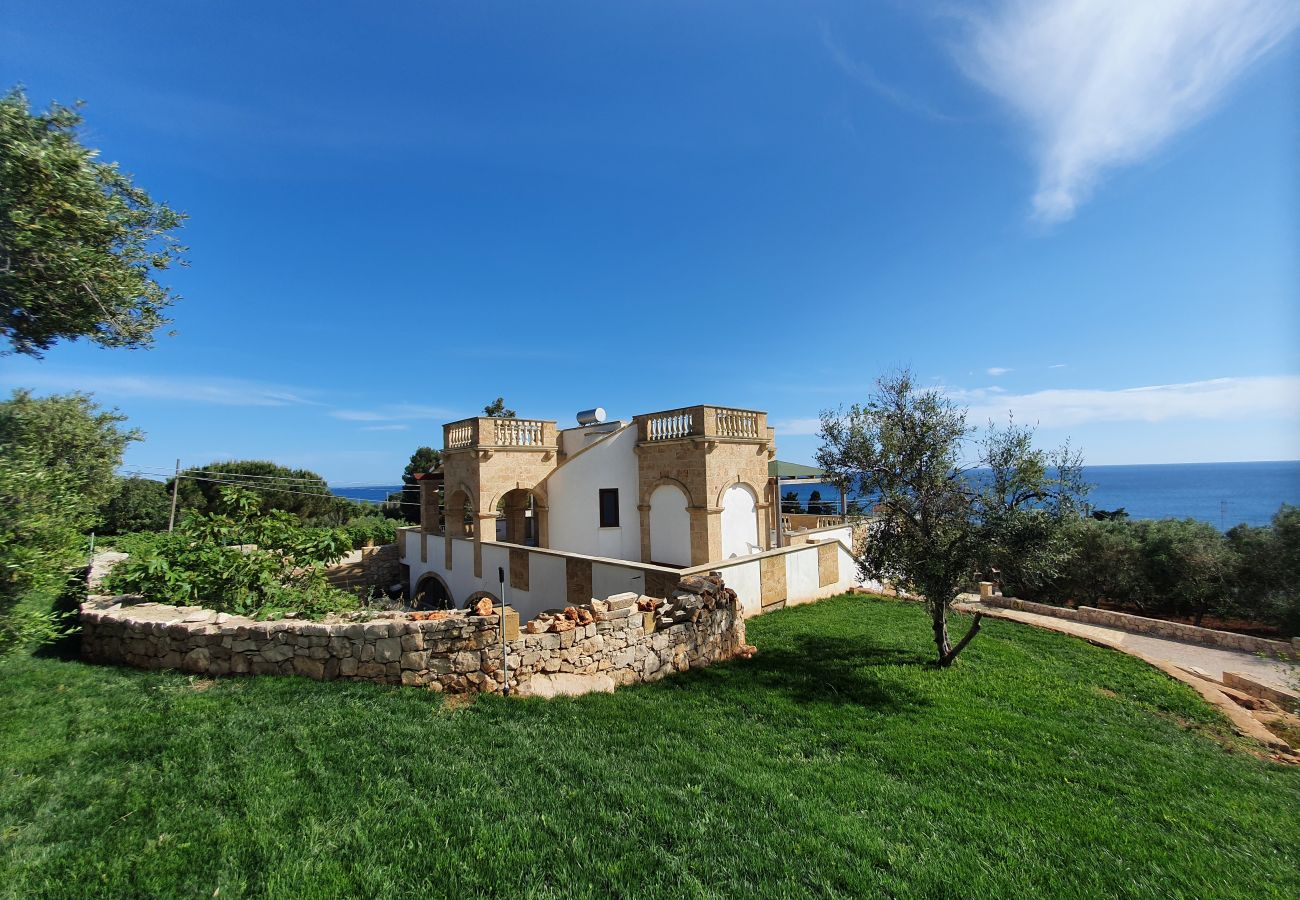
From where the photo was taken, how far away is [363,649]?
7012 mm

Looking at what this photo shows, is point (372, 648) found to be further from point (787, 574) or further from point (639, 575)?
point (787, 574)

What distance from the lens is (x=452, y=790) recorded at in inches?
180

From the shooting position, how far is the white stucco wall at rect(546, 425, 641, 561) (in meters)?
17.4

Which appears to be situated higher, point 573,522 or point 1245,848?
point 573,522

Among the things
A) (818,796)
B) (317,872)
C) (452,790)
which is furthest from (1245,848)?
(317,872)

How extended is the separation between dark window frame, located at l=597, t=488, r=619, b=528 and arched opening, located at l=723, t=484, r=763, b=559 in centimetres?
402

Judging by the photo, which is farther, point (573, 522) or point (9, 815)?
point (573, 522)

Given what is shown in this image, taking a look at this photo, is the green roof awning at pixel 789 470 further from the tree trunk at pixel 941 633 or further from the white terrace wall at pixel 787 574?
the tree trunk at pixel 941 633

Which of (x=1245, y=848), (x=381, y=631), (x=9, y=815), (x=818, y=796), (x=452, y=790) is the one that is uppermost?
(x=381, y=631)

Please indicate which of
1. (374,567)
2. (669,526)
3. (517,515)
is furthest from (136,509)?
(669,526)

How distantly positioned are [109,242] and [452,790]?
7.38 m

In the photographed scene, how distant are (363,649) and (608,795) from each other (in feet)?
14.6

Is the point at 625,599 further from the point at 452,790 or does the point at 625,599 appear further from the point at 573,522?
the point at 573,522

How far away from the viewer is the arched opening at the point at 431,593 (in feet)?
69.0
